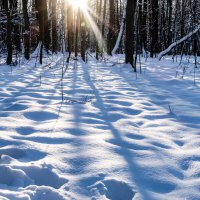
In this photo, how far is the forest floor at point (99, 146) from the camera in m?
2.07

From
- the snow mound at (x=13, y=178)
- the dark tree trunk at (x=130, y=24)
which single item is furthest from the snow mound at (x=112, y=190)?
the dark tree trunk at (x=130, y=24)

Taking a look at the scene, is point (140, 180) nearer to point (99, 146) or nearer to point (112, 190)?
point (112, 190)

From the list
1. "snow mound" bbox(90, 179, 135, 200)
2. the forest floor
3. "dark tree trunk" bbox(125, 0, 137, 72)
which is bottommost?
"snow mound" bbox(90, 179, 135, 200)

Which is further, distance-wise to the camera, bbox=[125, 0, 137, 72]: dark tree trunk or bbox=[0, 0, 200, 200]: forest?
bbox=[125, 0, 137, 72]: dark tree trunk

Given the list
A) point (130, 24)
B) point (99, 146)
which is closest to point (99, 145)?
point (99, 146)

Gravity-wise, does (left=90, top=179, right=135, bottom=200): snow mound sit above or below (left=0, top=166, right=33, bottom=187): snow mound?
below

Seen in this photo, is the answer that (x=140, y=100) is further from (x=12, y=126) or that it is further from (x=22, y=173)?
(x=22, y=173)

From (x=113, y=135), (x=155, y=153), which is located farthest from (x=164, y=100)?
(x=155, y=153)

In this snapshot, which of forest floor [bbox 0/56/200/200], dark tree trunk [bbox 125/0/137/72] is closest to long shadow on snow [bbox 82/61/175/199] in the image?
forest floor [bbox 0/56/200/200]

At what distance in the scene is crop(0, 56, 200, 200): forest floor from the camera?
2.07 m

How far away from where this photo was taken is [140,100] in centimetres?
499

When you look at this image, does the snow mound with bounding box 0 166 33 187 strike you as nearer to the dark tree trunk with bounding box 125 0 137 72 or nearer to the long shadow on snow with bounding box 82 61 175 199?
the long shadow on snow with bounding box 82 61 175 199

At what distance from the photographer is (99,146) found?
2795mm

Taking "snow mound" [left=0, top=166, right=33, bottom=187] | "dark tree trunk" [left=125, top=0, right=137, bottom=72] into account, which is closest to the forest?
"snow mound" [left=0, top=166, right=33, bottom=187]
